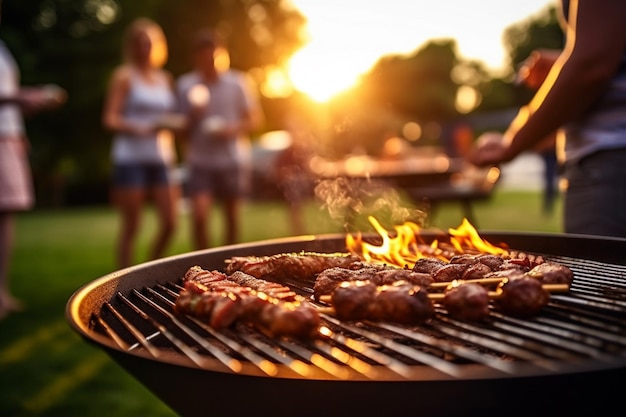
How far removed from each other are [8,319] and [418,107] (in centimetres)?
4325

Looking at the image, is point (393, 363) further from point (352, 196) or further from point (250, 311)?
point (352, 196)

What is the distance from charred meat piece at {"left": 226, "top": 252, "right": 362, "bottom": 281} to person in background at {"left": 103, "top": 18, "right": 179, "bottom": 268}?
401cm

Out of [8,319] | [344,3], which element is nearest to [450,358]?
[344,3]

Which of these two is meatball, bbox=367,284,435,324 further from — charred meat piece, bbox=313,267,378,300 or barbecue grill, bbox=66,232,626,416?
charred meat piece, bbox=313,267,378,300

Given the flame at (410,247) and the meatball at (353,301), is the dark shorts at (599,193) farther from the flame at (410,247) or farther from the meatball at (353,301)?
the meatball at (353,301)

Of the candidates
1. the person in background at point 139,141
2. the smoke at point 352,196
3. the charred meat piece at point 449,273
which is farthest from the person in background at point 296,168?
the charred meat piece at point 449,273

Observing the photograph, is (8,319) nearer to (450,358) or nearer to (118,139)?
(118,139)

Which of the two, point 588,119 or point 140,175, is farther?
point 140,175

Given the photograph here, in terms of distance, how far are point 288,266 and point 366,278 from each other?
382 mm

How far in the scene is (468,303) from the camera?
67.2 inches

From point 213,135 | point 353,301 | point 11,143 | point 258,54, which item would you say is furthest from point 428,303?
point 258,54

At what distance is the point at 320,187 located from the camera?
10.5m

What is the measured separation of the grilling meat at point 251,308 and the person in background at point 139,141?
4.38m

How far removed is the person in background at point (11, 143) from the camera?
504 centimetres
